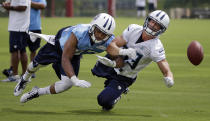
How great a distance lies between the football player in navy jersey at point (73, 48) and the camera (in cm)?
825

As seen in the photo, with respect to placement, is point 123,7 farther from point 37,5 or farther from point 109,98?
point 109,98

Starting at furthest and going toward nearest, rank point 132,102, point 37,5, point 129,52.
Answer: point 37,5 < point 132,102 < point 129,52

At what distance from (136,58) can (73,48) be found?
1022 mm

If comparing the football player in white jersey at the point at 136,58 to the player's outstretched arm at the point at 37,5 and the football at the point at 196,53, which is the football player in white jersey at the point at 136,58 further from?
the player's outstretched arm at the point at 37,5

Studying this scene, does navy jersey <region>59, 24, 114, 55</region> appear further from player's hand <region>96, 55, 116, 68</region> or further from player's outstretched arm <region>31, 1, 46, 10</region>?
player's outstretched arm <region>31, 1, 46, 10</region>

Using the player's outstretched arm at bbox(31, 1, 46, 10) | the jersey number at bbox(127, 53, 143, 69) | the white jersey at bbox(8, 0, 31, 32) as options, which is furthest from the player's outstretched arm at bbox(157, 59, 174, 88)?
the player's outstretched arm at bbox(31, 1, 46, 10)

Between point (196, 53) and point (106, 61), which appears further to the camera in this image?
point (196, 53)

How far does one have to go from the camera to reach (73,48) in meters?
8.35

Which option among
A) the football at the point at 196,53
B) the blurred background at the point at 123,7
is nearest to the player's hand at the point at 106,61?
the football at the point at 196,53

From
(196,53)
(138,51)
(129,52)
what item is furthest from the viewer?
(196,53)

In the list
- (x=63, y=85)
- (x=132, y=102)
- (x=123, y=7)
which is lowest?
(x=123, y=7)

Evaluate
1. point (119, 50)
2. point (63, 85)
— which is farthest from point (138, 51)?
point (63, 85)

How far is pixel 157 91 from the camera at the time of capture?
10742mm

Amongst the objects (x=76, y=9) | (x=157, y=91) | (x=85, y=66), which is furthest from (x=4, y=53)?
(x=76, y=9)
